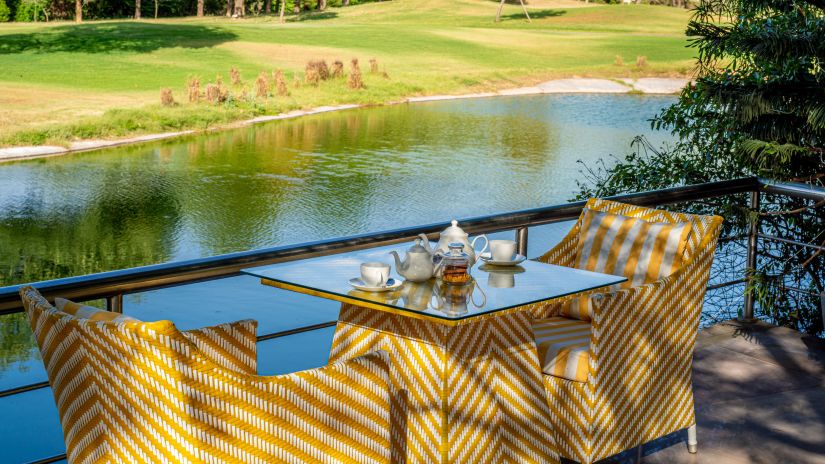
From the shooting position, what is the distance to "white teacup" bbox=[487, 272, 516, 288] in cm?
280

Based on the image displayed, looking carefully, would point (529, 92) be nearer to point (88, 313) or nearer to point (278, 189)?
point (278, 189)

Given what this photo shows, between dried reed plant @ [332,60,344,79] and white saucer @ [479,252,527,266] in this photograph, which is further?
dried reed plant @ [332,60,344,79]

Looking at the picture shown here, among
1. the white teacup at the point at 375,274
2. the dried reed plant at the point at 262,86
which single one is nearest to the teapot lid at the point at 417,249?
the white teacup at the point at 375,274

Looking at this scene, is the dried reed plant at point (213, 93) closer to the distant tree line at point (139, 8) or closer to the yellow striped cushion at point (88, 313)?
the distant tree line at point (139, 8)

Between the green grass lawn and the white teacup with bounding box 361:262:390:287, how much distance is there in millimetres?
20715

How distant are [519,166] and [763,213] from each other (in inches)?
755

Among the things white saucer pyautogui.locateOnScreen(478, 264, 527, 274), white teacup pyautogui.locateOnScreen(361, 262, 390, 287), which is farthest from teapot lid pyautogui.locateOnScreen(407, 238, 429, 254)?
white saucer pyautogui.locateOnScreen(478, 264, 527, 274)

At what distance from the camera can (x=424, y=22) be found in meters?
41.3

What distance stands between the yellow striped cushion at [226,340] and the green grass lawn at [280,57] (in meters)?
21.0

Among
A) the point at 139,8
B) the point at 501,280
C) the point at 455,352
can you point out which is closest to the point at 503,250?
the point at 501,280

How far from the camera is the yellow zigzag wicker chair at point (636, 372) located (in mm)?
2922

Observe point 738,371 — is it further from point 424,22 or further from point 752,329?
point 424,22

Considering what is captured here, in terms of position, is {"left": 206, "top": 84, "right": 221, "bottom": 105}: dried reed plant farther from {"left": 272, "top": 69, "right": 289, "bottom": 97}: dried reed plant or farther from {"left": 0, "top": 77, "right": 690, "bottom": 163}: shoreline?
{"left": 272, "top": 69, "right": 289, "bottom": 97}: dried reed plant

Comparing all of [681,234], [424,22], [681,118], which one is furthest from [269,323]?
[424,22]
